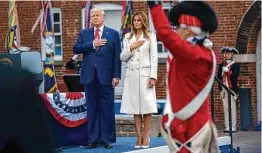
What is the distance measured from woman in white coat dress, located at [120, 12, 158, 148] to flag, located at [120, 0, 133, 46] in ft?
28.0

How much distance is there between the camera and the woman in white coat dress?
938 cm

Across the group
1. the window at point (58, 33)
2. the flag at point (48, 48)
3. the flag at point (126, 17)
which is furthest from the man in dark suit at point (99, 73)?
the window at point (58, 33)

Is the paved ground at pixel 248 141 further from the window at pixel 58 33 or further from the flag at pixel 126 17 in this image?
the window at pixel 58 33

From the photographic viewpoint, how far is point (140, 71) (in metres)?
9.45

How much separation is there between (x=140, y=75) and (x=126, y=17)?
9181mm

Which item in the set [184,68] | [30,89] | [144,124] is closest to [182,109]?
[184,68]

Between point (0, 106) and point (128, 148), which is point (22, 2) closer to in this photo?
point (128, 148)

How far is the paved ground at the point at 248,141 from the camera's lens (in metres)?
14.1

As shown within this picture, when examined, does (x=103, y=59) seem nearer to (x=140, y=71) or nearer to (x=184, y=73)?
(x=140, y=71)

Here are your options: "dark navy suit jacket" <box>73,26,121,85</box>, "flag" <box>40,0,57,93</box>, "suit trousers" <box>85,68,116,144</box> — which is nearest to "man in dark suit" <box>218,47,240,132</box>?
"flag" <box>40,0,57,93</box>

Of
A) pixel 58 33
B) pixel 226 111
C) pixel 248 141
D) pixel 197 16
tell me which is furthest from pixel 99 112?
pixel 58 33

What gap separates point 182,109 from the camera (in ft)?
17.9

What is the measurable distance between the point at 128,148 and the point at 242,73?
991 centimetres

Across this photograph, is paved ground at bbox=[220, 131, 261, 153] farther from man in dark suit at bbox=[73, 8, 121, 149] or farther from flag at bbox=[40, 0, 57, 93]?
man in dark suit at bbox=[73, 8, 121, 149]
